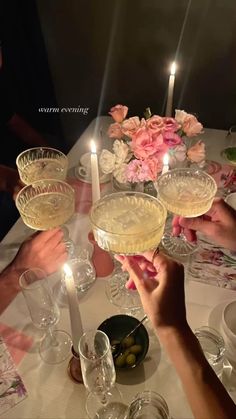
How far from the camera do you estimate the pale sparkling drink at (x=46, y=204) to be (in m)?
1.32

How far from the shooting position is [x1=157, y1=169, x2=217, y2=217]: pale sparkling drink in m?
1.26

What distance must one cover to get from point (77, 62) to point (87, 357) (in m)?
2.29

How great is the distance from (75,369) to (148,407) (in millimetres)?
215

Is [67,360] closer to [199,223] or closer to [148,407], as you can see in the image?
[148,407]

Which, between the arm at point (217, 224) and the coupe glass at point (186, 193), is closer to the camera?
the coupe glass at point (186, 193)

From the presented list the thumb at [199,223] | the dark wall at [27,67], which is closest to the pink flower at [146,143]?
the thumb at [199,223]

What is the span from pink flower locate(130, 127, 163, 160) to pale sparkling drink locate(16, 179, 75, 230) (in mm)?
251

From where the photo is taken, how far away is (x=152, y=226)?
1.10m

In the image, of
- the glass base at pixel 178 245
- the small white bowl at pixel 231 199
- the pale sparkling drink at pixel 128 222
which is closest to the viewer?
the pale sparkling drink at pixel 128 222

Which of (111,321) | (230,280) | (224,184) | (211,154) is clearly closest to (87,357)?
(111,321)

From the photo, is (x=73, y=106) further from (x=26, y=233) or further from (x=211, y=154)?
(x=26, y=233)

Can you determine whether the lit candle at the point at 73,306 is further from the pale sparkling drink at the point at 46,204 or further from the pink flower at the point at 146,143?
the pink flower at the point at 146,143

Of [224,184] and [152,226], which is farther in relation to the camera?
[224,184]

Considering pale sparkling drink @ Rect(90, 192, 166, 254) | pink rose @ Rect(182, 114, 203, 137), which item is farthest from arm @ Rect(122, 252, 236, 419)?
pink rose @ Rect(182, 114, 203, 137)
